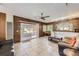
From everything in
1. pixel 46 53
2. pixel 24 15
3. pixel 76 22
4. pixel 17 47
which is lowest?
pixel 46 53

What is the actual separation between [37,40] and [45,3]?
0.88 meters

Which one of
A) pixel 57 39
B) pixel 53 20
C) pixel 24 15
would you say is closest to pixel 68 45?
pixel 57 39

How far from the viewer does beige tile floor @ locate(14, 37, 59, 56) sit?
2.22m

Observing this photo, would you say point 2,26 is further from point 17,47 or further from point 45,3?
point 45,3

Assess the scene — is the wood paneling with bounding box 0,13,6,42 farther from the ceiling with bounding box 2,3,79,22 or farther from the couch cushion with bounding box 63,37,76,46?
the couch cushion with bounding box 63,37,76,46

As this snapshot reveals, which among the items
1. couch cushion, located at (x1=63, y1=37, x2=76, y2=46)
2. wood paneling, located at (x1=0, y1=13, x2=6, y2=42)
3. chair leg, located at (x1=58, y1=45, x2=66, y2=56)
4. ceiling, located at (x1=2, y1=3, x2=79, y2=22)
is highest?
ceiling, located at (x1=2, y1=3, x2=79, y2=22)

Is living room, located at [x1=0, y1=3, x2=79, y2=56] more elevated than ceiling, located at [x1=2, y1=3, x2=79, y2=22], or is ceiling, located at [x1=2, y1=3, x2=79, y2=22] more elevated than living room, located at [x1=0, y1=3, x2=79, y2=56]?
ceiling, located at [x1=2, y1=3, x2=79, y2=22]

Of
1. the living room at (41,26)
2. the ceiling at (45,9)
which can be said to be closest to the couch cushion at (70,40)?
the living room at (41,26)

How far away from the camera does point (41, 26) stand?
244cm

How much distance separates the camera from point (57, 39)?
2.32 metres

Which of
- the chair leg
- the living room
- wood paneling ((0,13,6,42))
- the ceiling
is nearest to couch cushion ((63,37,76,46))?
→ the living room

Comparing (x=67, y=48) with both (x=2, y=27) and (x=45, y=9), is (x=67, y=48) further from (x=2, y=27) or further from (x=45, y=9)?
(x=2, y=27)

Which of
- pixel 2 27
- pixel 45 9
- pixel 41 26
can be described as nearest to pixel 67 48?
pixel 41 26

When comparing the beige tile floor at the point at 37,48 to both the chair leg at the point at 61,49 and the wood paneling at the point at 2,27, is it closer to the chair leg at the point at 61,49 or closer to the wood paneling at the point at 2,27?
the chair leg at the point at 61,49
